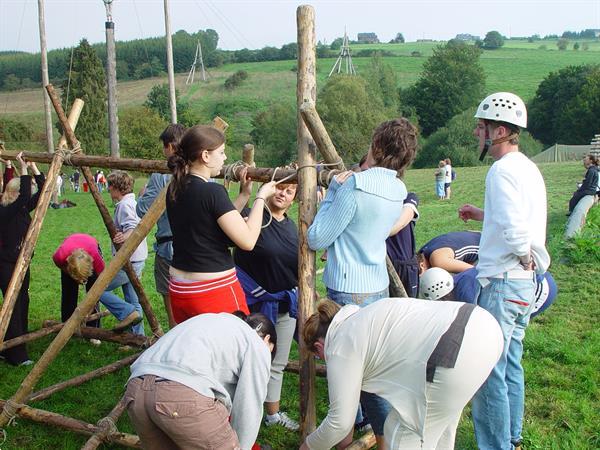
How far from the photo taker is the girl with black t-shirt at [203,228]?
3543mm

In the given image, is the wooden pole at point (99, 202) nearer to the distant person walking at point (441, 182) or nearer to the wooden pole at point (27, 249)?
the wooden pole at point (27, 249)

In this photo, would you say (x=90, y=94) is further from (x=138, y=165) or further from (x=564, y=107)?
(x=138, y=165)

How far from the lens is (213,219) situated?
356 cm

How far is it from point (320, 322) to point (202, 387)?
668 mm

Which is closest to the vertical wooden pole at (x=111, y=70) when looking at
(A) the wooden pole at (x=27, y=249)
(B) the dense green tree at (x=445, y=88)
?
(A) the wooden pole at (x=27, y=249)

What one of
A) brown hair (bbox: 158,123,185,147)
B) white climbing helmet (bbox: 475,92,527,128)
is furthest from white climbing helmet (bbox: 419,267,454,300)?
brown hair (bbox: 158,123,185,147)

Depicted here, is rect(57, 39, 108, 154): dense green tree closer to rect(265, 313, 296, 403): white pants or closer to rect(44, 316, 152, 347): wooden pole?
rect(44, 316, 152, 347): wooden pole

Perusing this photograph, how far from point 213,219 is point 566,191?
760 inches

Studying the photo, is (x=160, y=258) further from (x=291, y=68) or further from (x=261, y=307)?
(x=291, y=68)

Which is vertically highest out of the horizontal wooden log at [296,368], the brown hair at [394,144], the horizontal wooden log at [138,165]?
the brown hair at [394,144]

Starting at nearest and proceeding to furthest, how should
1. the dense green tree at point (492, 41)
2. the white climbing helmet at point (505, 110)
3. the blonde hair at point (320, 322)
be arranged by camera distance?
the blonde hair at point (320, 322)
the white climbing helmet at point (505, 110)
the dense green tree at point (492, 41)

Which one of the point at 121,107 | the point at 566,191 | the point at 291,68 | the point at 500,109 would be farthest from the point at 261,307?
the point at 291,68

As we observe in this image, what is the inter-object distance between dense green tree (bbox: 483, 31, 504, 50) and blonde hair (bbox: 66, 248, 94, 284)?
111878 mm

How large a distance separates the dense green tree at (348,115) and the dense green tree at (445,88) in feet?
43.2
